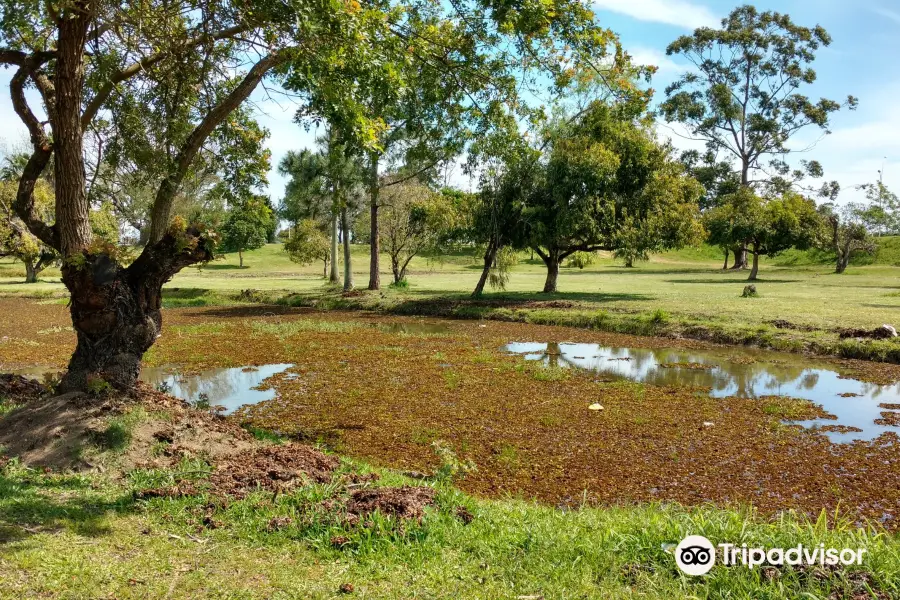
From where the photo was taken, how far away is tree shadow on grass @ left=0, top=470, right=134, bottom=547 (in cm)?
436

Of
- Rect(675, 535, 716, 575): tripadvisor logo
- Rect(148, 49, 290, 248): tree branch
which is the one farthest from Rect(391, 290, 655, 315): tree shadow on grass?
Rect(675, 535, 716, 575): tripadvisor logo

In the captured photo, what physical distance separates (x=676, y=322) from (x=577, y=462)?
1366 cm

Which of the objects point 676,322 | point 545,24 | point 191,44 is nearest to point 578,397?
Answer: point 545,24

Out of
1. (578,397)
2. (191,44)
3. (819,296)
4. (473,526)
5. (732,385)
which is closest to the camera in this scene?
(473,526)

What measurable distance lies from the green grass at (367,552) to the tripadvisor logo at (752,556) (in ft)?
0.20

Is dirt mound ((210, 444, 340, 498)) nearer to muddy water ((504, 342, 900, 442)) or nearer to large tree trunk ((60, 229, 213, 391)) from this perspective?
large tree trunk ((60, 229, 213, 391))

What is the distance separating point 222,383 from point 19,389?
3.77m

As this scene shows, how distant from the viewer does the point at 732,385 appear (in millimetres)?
12406

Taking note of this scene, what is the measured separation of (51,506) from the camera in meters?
4.76

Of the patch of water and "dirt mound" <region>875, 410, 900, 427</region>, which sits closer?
"dirt mound" <region>875, 410, 900, 427</region>

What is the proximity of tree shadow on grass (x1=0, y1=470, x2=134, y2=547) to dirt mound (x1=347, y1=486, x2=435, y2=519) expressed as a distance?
1.77 m

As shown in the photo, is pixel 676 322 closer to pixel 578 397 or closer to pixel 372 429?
pixel 578 397

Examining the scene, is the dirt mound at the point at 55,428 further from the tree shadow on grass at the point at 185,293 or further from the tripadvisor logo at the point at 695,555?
the tree shadow on grass at the point at 185,293

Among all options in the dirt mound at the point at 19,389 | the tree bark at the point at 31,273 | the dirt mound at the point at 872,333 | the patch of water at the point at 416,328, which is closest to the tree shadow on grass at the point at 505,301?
the patch of water at the point at 416,328
